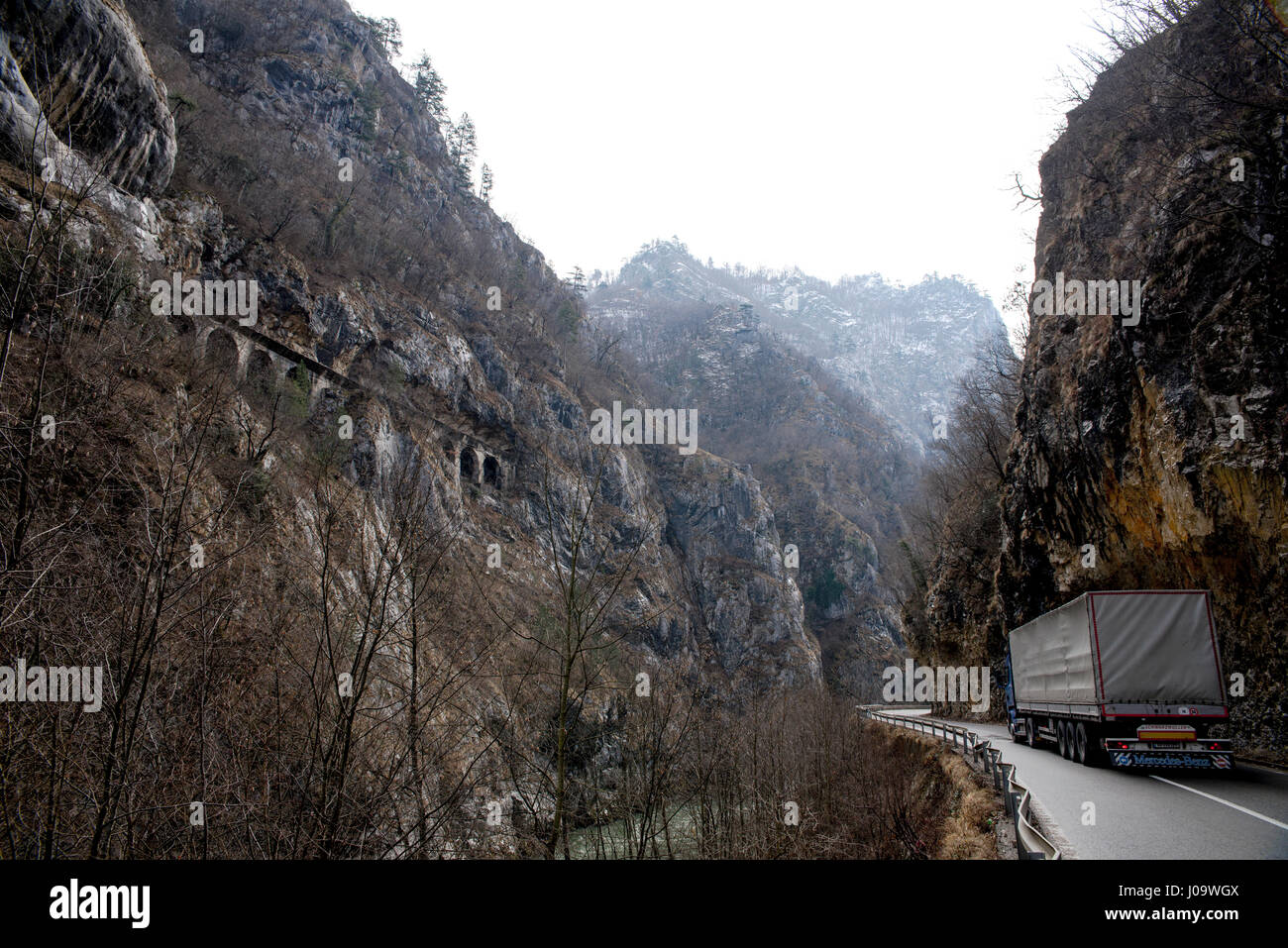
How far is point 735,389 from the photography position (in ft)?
446

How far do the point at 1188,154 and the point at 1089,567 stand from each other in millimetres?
10977

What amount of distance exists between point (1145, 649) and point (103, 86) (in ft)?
133

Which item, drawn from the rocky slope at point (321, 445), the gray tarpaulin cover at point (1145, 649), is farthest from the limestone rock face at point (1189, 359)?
the rocky slope at point (321, 445)

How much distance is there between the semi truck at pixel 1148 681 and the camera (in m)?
11.1

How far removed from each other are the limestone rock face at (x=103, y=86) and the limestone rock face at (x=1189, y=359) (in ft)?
106

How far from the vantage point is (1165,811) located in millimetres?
8359

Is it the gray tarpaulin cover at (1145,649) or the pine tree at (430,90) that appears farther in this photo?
the pine tree at (430,90)

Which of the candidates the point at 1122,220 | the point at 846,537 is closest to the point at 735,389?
the point at 846,537
